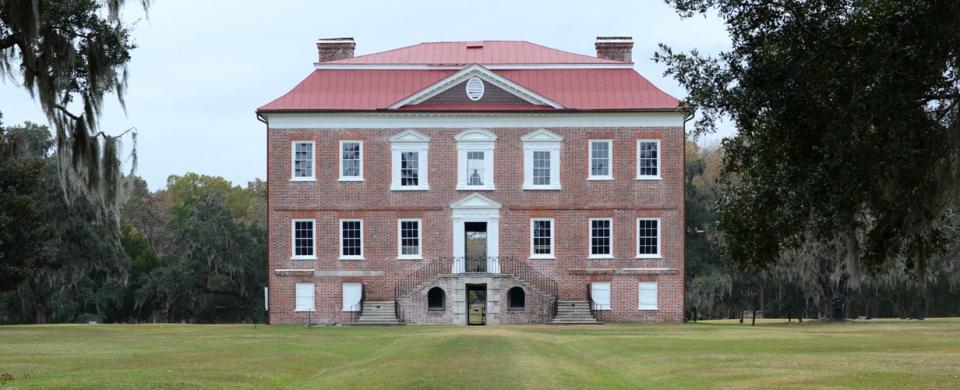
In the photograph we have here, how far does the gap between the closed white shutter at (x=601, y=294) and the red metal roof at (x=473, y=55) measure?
803 cm

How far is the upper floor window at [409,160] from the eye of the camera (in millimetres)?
49500

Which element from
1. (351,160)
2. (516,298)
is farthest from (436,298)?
(351,160)

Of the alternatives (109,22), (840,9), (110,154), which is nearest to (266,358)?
(110,154)

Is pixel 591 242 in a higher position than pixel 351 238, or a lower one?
lower

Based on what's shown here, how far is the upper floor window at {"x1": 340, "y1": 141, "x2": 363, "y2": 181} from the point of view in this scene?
49500 millimetres

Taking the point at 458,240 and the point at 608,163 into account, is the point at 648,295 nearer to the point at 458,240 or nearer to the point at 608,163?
the point at 608,163

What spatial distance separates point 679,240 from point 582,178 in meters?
3.99

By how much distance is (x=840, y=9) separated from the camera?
16156 mm

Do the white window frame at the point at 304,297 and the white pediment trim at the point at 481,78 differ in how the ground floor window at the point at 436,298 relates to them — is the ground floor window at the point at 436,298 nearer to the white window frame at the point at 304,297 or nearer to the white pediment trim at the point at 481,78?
the white window frame at the point at 304,297

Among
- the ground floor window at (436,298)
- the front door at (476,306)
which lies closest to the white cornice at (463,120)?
the ground floor window at (436,298)

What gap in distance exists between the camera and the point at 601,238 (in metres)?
49.4

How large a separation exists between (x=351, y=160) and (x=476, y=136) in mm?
4449

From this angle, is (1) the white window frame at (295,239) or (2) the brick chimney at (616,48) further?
(2) the brick chimney at (616,48)

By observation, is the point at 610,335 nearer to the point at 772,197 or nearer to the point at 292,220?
the point at 292,220
